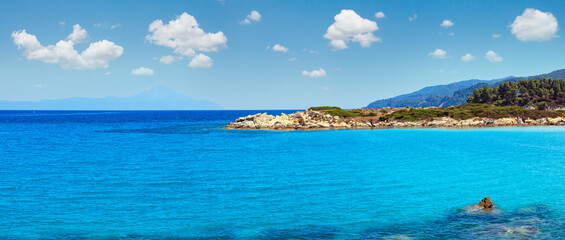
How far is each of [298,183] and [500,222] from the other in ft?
40.5

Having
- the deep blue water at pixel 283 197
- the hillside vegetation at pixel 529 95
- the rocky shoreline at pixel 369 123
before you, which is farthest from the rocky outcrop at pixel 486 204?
the hillside vegetation at pixel 529 95

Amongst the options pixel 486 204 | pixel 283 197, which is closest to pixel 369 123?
pixel 283 197

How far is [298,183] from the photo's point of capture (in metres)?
25.9

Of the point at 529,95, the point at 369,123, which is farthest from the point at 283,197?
the point at 529,95

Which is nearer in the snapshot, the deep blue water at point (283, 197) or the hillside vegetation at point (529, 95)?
the deep blue water at point (283, 197)

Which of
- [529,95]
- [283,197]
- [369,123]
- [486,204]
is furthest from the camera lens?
[529,95]

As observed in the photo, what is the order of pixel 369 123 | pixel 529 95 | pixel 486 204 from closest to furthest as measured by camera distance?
pixel 486 204 → pixel 369 123 → pixel 529 95

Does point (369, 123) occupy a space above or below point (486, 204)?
above

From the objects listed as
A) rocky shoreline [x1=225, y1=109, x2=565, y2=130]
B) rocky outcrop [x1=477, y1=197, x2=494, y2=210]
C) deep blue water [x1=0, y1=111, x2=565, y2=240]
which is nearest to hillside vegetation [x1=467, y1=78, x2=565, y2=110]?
rocky shoreline [x1=225, y1=109, x2=565, y2=130]

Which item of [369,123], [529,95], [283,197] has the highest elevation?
[529,95]

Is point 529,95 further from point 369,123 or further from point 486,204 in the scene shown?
point 486,204

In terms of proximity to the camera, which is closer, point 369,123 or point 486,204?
point 486,204

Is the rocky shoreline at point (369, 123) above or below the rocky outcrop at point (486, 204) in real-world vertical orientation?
above

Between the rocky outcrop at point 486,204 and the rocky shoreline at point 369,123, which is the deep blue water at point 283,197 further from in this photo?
the rocky shoreline at point 369,123
